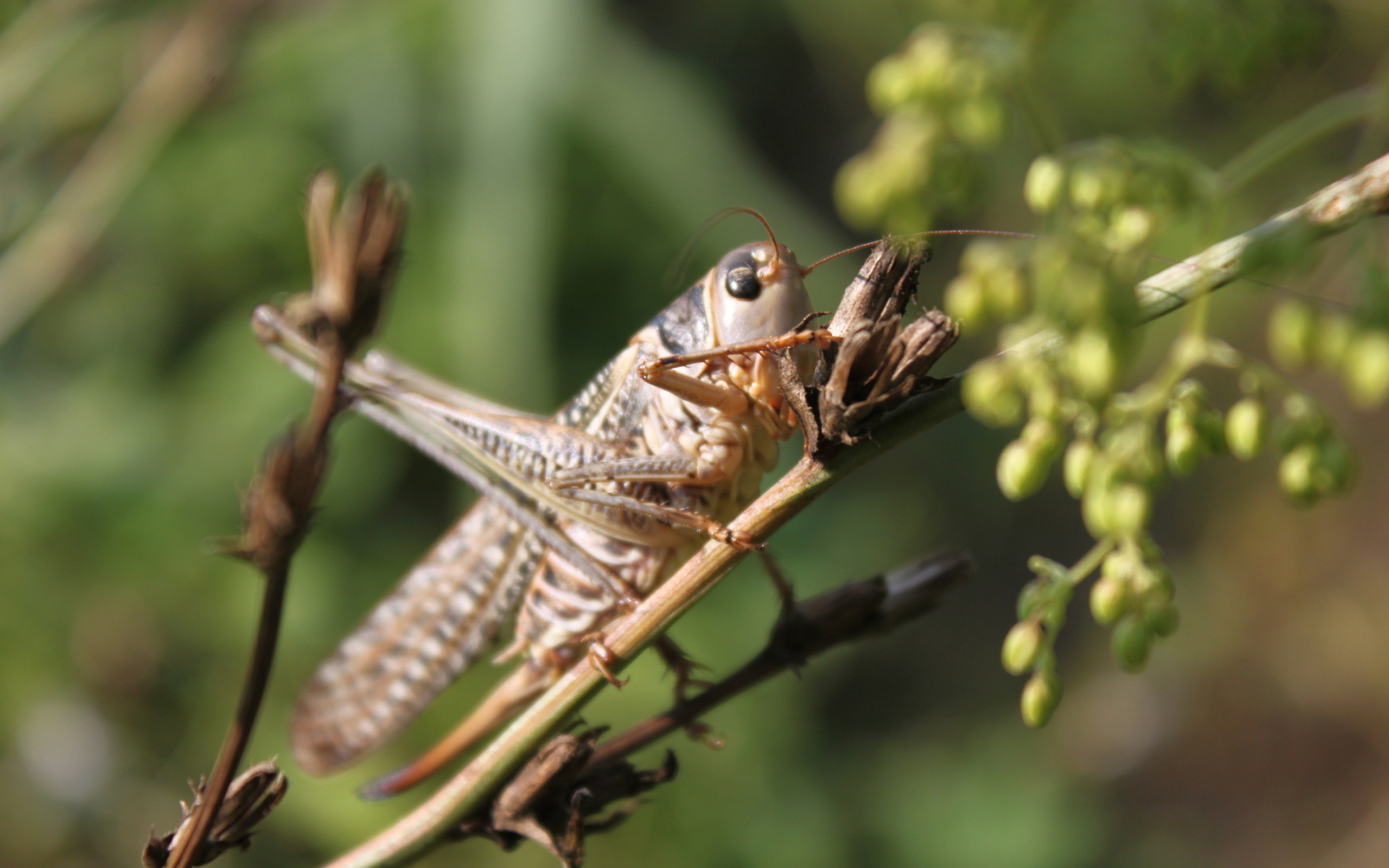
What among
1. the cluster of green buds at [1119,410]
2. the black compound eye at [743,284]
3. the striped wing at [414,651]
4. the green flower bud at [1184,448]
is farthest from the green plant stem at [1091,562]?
the striped wing at [414,651]

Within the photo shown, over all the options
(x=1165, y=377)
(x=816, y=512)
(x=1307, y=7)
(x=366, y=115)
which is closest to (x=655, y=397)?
(x=1165, y=377)

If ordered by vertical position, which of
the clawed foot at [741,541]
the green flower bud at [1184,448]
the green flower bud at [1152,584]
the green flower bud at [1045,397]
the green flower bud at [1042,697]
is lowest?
the green flower bud at [1042,697]

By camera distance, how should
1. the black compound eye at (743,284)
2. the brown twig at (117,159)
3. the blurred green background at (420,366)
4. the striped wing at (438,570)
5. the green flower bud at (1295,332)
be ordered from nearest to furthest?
the green flower bud at (1295,332), the black compound eye at (743,284), the striped wing at (438,570), the brown twig at (117,159), the blurred green background at (420,366)

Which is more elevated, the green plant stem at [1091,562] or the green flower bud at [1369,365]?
the green flower bud at [1369,365]

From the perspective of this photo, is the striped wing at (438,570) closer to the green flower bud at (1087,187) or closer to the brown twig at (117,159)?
the green flower bud at (1087,187)

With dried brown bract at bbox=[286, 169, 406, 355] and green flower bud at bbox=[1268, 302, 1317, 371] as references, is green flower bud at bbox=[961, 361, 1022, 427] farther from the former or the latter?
dried brown bract at bbox=[286, 169, 406, 355]
